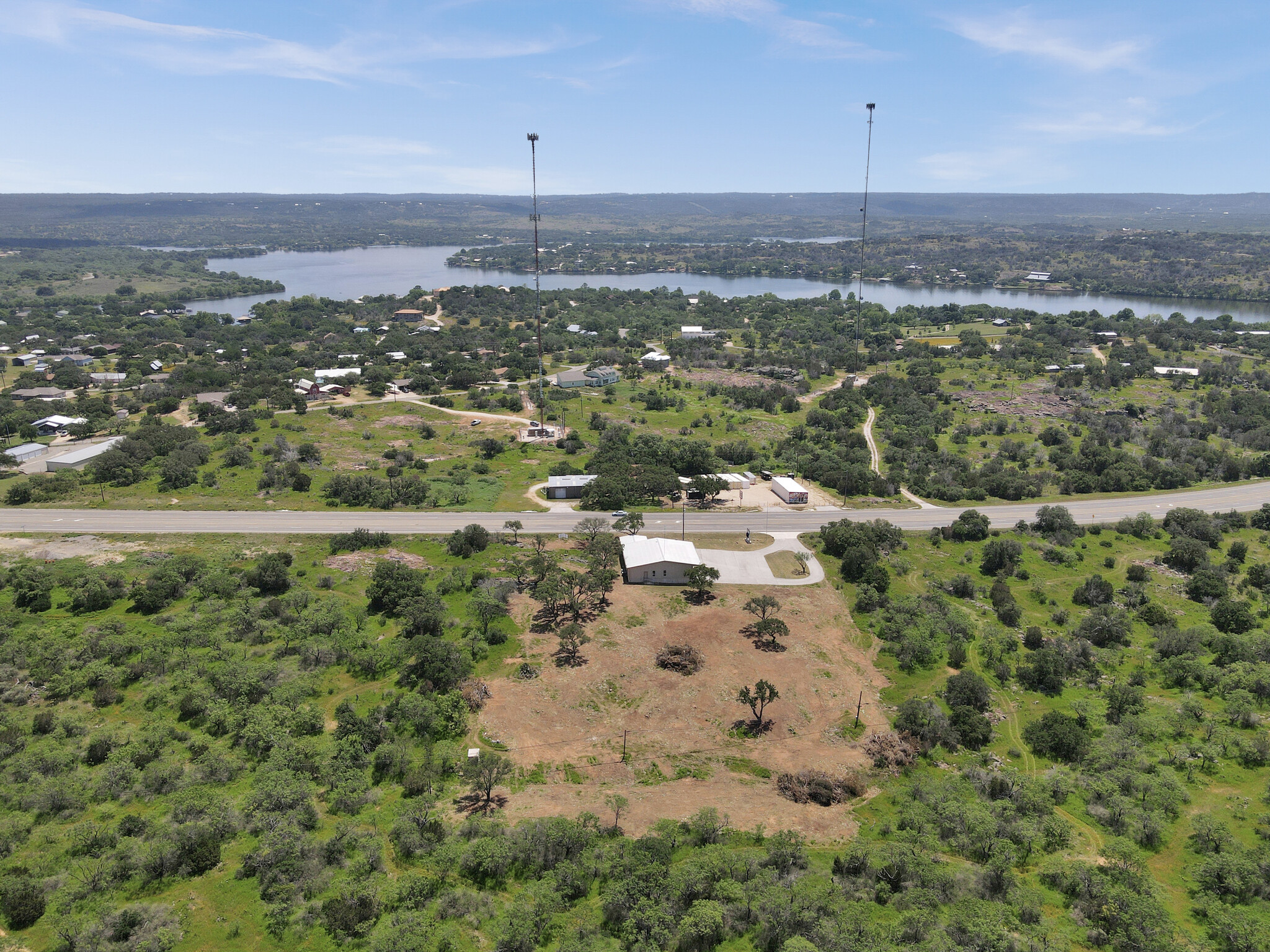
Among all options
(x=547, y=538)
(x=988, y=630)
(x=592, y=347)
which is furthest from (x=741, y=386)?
(x=988, y=630)

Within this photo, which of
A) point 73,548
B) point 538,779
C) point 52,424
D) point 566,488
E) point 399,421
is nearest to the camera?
point 538,779

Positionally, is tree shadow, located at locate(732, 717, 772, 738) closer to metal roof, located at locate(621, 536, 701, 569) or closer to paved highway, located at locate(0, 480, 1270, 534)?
metal roof, located at locate(621, 536, 701, 569)

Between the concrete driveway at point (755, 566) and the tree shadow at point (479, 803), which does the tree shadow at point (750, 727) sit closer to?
the tree shadow at point (479, 803)

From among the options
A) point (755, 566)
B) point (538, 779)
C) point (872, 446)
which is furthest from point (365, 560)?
point (872, 446)

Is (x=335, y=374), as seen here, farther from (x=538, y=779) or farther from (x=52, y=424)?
(x=538, y=779)

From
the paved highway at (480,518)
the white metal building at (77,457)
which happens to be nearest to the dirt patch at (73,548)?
the paved highway at (480,518)

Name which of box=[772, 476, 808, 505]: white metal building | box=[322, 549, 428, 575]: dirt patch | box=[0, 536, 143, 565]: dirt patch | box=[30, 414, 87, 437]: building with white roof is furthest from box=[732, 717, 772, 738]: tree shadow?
box=[30, 414, 87, 437]: building with white roof
